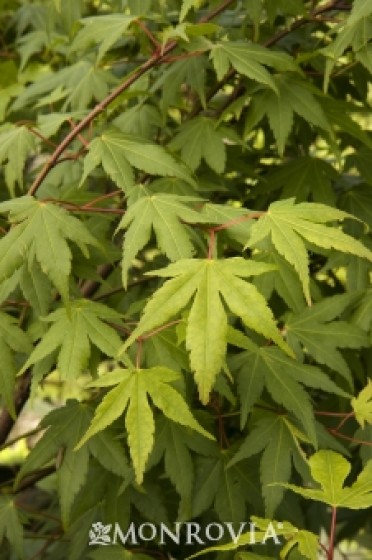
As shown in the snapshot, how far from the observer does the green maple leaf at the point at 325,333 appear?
1.69 m

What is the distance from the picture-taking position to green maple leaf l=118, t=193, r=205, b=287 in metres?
1.42

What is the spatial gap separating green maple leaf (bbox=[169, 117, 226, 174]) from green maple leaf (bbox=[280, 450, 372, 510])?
0.76 metres

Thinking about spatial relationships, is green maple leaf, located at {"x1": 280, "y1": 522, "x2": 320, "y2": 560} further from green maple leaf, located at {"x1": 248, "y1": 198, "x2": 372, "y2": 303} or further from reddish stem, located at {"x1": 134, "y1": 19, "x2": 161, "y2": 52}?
reddish stem, located at {"x1": 134, "y1": 19, "x2": 161, "y2": 52}

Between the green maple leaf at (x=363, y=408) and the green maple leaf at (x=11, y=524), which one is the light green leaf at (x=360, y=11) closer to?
the green maple leaf at (x=363, y=408)

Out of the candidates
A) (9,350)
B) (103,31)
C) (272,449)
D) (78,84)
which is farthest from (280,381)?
(78,84)

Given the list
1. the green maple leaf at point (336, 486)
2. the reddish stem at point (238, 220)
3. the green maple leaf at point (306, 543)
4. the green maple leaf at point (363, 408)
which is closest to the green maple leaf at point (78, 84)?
the reddish stem at point (238, 220)

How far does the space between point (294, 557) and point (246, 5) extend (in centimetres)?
114

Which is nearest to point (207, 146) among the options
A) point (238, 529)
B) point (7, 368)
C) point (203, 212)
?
point (203, 212)

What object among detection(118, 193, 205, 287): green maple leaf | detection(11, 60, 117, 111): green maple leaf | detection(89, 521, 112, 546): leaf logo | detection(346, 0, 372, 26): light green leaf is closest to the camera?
detection(118, 193, 205, 287): green maple leaf

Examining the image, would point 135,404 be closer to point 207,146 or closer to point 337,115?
point 207,146

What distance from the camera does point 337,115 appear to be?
1.85 meters

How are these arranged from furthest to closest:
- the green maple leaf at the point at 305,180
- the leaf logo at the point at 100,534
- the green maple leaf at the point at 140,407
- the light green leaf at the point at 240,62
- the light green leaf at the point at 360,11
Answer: the green maple leaf at the point at 305,180 → the leaf logo at the point at 100,534 → the light green leaf at the point at 240,62 → the light green leaf at the point at 360,11 → the green maple leaf at the point at 140,407

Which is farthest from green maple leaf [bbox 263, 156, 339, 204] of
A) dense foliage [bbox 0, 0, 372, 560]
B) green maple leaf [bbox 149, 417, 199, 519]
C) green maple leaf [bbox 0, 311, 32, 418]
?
green maple leaf [bbox 0, 311, 32, 418]

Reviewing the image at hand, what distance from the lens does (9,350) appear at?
1521mm
